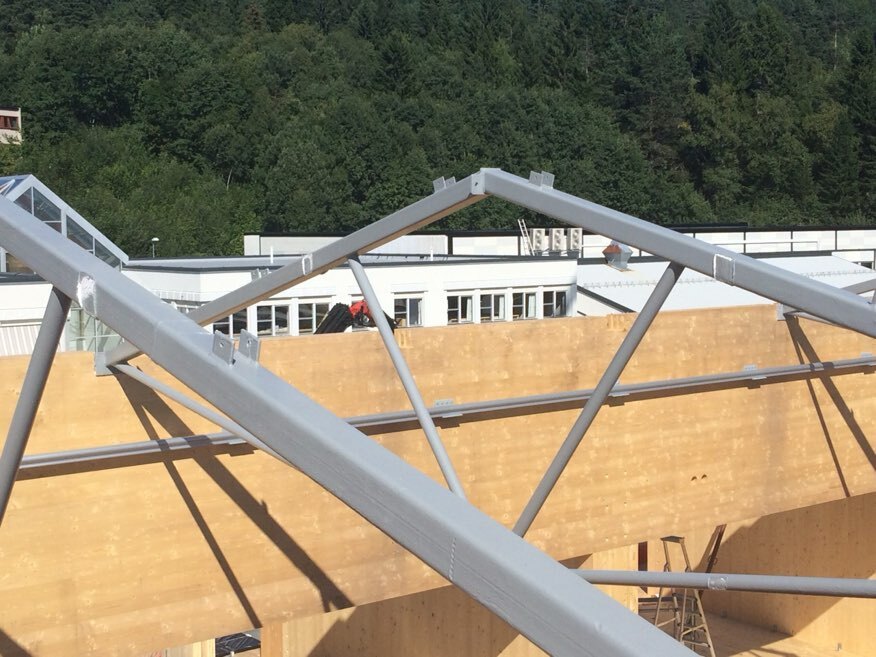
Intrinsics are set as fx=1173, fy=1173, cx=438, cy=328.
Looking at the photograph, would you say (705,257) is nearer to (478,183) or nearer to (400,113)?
(478,183)

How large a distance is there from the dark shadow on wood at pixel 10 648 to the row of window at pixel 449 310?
12893mm

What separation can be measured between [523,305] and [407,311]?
2.89 metres

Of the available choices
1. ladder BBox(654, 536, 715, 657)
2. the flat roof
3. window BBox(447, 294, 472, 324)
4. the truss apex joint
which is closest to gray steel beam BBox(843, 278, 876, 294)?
the truss apex joint

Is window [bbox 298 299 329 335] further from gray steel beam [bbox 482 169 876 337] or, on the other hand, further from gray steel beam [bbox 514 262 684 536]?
gray steel beam [bbox 514 262 684 536]

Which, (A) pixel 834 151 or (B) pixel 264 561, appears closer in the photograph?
(B) pixel 264 561

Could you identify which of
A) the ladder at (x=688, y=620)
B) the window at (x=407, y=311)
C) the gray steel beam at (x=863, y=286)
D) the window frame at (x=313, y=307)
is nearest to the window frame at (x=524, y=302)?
the window at (x=407, y=311)

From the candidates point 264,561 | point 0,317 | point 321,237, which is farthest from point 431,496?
point 321,237

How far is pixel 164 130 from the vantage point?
2798 inches

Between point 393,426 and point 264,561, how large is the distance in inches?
60.8

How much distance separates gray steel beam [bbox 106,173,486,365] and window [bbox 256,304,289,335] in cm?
1326

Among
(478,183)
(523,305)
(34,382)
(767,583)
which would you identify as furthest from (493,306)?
(34,382)

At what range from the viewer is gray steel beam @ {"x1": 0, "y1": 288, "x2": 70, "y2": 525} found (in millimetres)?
4398

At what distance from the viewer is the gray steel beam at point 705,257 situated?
6.29m

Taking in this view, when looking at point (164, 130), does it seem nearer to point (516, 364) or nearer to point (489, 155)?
point (489, 155)
